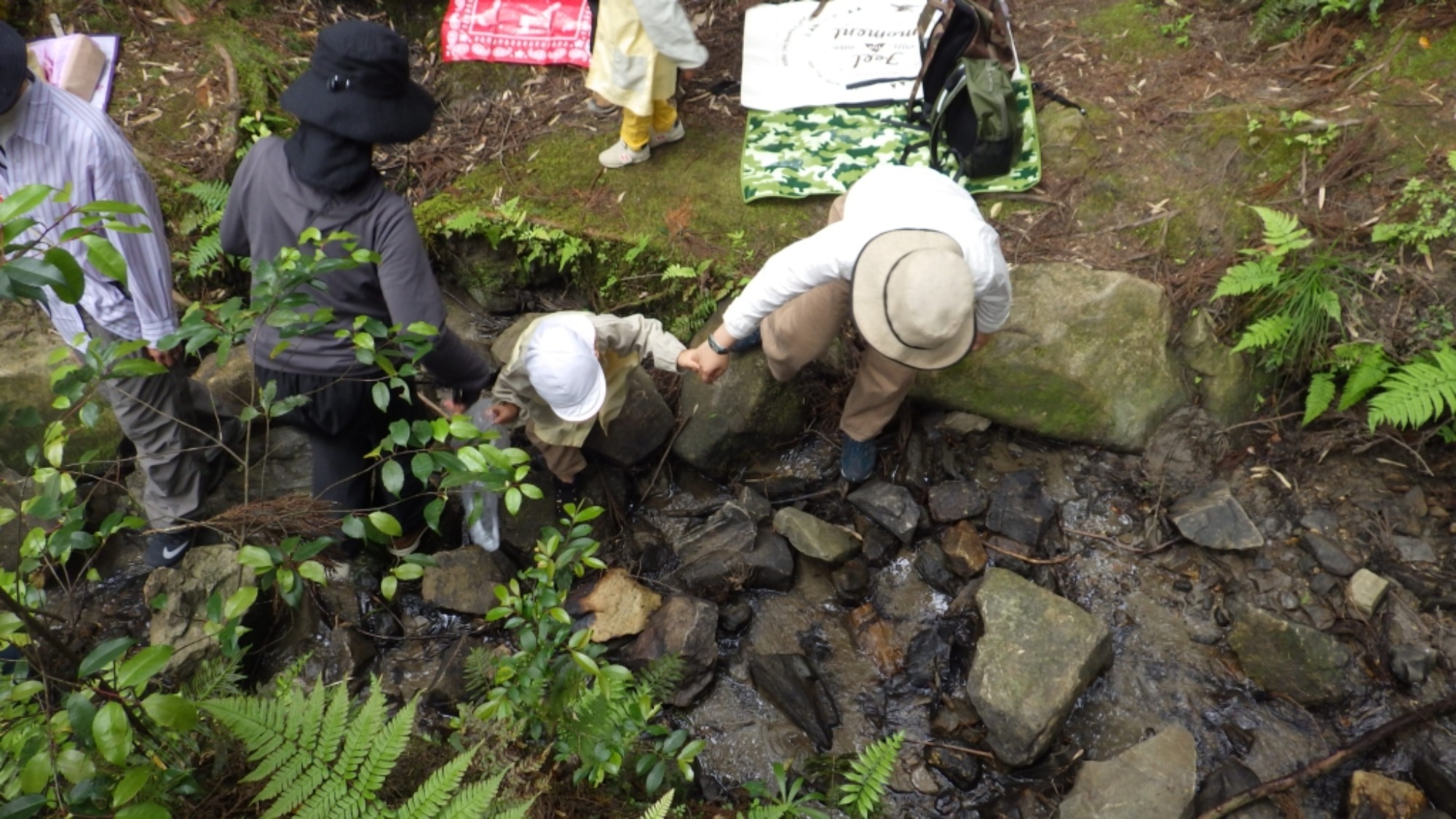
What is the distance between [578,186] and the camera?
568 cm

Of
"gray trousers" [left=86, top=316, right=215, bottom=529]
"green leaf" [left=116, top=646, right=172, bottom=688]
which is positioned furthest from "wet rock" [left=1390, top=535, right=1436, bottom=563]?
"gray trousers" [left=86, top=316, right=215, bottom=529]

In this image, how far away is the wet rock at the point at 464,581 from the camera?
4602 mm

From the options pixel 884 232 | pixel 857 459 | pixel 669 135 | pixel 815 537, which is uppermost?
pixel 884 232

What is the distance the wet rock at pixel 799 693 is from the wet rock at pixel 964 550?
92 centimetres

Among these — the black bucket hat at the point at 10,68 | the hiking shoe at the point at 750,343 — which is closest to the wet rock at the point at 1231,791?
the hiking shoe at the point at 750,343

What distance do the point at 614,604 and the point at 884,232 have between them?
231 centimetres

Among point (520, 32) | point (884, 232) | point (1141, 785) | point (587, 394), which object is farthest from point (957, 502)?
point (520, 32)

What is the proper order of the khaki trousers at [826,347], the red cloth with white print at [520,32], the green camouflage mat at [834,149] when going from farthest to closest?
the red cloth with white print at [520,32]
the green camouflage mat at [834,149]
the khaki trousers at [826,347]

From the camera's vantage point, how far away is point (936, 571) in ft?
14.9

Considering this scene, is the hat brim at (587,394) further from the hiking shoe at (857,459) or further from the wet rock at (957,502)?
the wet rock at (957,502)

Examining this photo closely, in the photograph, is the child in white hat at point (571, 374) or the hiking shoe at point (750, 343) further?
the hiking shoe at point (750, 343)

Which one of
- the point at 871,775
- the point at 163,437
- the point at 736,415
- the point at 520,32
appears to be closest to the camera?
the point at 871,775

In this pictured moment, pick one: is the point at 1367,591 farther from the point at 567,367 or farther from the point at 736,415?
the point at 567,367

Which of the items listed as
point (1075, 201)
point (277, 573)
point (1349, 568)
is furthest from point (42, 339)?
Result: point (1349, 568)
